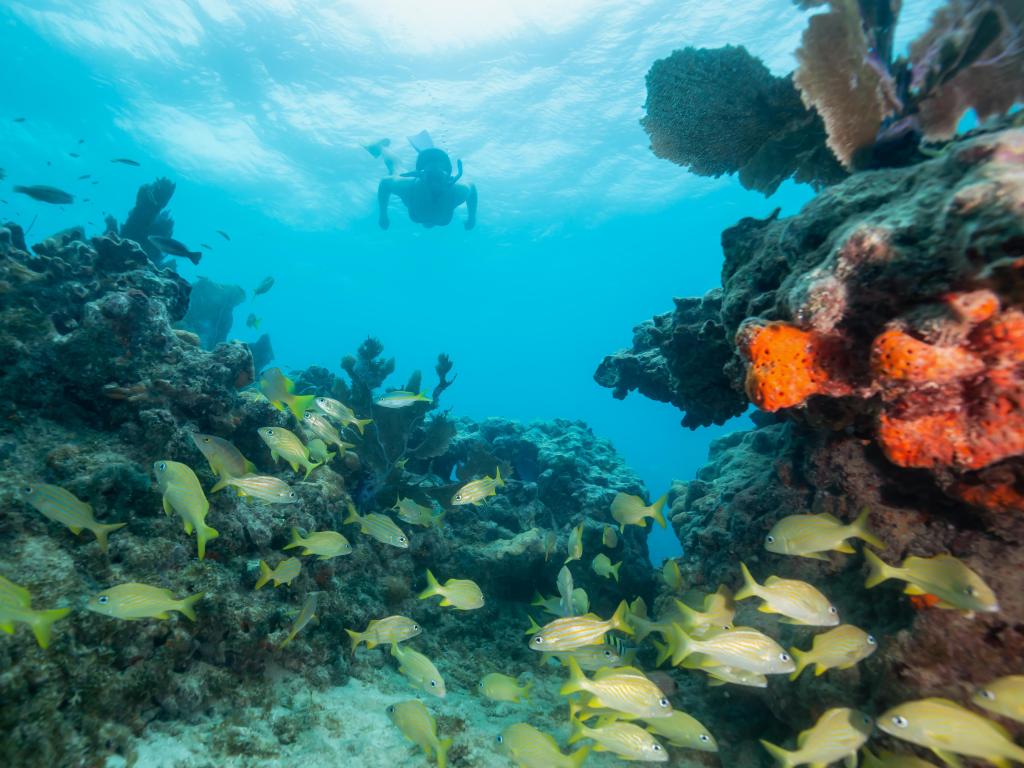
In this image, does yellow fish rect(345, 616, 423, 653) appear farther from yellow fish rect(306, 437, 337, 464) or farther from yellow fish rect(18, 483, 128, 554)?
yellow fish rect(306, 437, 337, 464)

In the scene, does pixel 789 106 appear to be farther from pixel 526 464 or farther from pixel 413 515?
pixel 526 464

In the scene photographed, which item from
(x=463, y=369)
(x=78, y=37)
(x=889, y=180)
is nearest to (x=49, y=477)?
(x=889, y=180)

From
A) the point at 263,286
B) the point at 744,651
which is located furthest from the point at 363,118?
the point at 744,651

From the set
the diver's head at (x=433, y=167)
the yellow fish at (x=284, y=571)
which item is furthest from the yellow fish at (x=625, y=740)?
the diver's head at (x=433, y=167)

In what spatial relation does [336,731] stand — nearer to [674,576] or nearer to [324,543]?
[324,543]

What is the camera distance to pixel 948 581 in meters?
2.85

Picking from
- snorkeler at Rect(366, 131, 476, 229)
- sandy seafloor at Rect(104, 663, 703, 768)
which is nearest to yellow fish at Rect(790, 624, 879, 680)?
sandy seafloor at Rect(104, 663, 703, 768)

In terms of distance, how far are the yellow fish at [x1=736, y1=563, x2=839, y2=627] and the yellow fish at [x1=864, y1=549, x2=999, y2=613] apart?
364mm

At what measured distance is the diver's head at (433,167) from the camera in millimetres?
18594

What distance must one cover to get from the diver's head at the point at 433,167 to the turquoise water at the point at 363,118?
7.38 meters

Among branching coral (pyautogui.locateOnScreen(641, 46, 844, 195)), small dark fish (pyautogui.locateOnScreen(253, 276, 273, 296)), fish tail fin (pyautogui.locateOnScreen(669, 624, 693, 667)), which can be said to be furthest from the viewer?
small dark fish (pyautogui.locateOnScreen(253, 276, 273, 296))

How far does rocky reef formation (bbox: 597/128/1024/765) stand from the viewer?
2537mm

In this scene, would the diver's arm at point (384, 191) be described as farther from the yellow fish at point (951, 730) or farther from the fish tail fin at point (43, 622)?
the yellow fish at point (951, 730)

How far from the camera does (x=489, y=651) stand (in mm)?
6227
